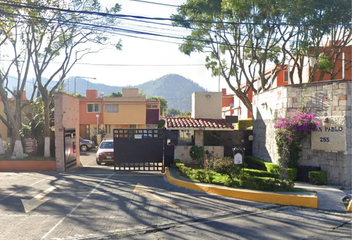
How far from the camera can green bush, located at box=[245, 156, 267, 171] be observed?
14127 mm

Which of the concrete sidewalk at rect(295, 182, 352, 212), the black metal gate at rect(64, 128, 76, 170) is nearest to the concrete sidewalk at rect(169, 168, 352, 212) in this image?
the concrete sidewalk at rect(295, 182, 352, 212)

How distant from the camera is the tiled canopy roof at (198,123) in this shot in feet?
52.7

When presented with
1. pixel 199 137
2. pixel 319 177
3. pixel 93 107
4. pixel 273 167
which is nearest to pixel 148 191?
pixel 273 167

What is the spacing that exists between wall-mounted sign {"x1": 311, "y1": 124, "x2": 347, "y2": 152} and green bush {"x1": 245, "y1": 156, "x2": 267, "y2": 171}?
254cm

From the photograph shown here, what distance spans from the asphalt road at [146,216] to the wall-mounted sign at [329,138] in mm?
3665

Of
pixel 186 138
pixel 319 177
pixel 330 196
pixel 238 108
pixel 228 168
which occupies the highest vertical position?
pixel 238 108

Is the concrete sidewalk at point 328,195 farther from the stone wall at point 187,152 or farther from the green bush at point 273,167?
the stone wall at point 187,152

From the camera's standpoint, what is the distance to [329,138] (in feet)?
38.5

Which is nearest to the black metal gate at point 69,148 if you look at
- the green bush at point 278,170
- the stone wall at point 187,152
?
the stone wall at point 187,152

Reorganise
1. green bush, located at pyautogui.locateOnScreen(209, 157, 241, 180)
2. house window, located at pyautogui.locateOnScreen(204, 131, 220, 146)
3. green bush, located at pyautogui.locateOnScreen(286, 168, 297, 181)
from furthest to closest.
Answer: house window, located at pyautogui.locateOnScreen(204, 131, 220, 146) → green bush, located at pyautogui.locateOnScreen(286, 168, 297, 181) → green bush, located at pyautogui.locateOnScreen(209, 157, 241, 180)

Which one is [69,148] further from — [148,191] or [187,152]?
[148,191]

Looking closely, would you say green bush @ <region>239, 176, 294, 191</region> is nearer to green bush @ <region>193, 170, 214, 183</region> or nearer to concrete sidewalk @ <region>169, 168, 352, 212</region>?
concrete sidewalk @ <region>169, 168, 352, 212</region>

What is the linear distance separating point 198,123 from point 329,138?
21.4 ft

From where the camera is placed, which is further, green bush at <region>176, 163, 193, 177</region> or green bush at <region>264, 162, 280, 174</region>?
green bush at <region>264, 162, 280, 174</region>
